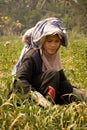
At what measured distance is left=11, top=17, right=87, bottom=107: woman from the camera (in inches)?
136

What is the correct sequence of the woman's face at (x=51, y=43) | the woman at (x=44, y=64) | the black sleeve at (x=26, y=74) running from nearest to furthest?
1. the black sleeve at (x=26, y=74)
2. the woman at (x=44, y=64)
3. the woman's face at (x=51, y=43)

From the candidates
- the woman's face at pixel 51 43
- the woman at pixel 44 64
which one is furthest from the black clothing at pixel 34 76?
the woman's face at pixel 51 43

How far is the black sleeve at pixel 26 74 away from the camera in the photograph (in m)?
3.36

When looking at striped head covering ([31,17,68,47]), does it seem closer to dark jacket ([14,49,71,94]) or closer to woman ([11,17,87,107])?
woman ([11,17,87,107])

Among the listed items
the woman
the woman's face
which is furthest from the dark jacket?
the woman's face

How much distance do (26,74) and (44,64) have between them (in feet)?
1.07

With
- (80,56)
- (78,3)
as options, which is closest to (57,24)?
(80,56)

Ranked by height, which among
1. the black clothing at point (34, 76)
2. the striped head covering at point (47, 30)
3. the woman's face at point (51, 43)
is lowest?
the black clothing at point (34, 76)

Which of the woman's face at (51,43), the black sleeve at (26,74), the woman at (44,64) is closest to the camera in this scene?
the black sleeve at (26,74)

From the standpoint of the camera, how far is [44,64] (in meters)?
3.75

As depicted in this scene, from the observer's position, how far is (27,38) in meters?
3.74

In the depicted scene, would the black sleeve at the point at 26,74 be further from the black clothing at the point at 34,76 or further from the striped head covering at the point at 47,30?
the striped head covering at the point at 47,30

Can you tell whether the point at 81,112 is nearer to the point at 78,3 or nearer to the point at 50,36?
the point at 50,36

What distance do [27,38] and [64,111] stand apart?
1083mm
